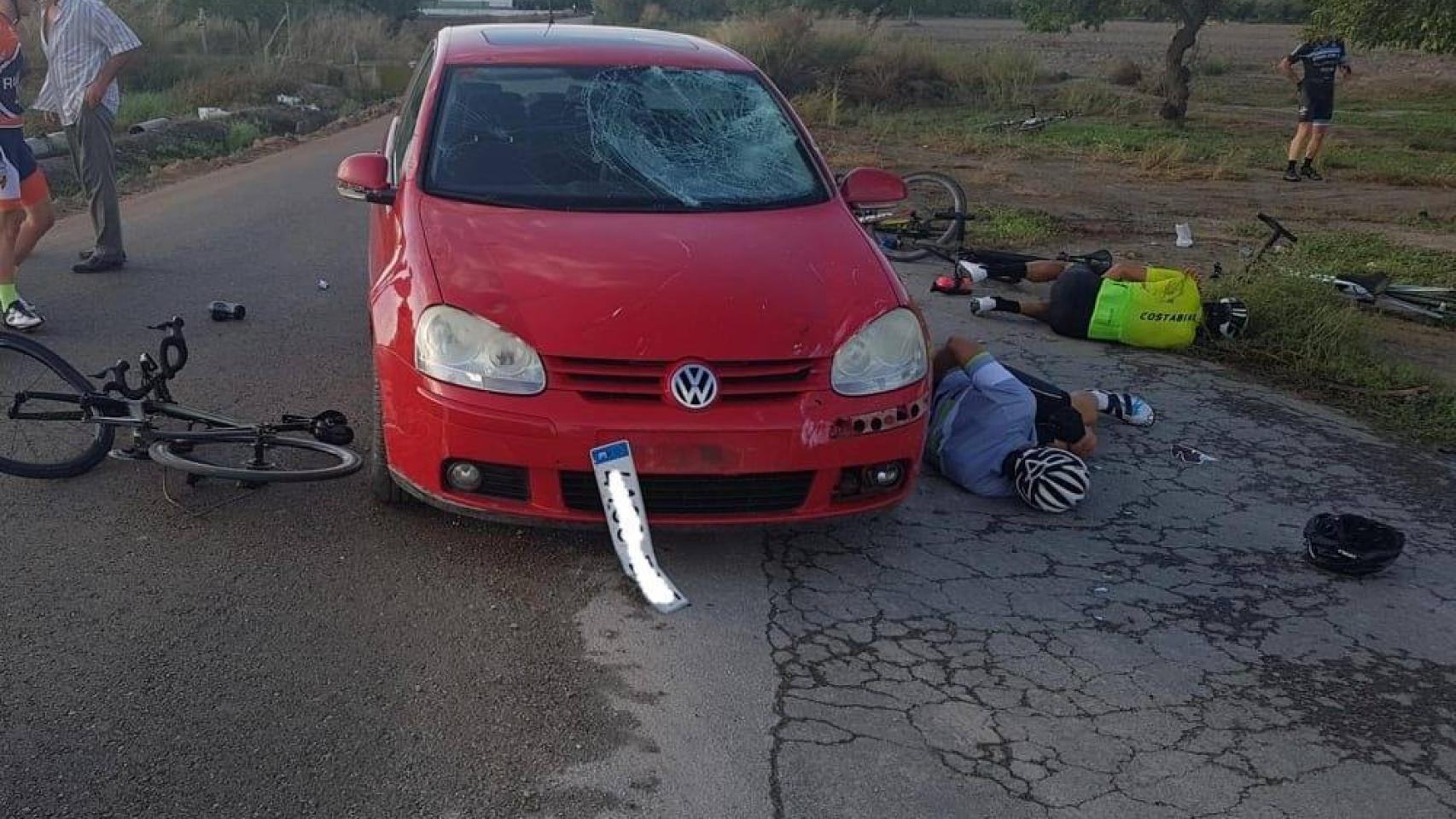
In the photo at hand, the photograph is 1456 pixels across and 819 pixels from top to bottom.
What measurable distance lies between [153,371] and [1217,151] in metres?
16.4

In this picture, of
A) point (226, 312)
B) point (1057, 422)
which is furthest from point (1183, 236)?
point (226, 312)

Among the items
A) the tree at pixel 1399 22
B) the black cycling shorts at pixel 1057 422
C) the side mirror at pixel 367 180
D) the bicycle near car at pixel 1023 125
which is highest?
the tree at pixel 1399 22

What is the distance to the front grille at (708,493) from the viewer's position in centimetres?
386

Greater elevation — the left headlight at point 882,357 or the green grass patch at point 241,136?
the left headlight at point 882,357

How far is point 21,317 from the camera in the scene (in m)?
6.43

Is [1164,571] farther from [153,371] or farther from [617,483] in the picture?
[153,371]

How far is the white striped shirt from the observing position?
24.7 ft

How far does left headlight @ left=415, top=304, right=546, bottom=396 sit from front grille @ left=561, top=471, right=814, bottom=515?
0.33m

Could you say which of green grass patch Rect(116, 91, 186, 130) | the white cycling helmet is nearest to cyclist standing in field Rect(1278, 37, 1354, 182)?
the white cycling helmet

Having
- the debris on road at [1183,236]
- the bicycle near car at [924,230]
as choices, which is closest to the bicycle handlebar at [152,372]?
the bicycle near car at [924,230]

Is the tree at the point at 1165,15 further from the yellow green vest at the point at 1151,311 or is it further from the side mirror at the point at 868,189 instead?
the side mirror at the point at 868,189

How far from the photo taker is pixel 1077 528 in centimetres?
474

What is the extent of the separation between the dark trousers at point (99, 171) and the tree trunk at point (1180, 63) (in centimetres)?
1820

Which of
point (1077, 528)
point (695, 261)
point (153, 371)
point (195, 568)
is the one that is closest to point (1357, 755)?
point (1077, 528)
